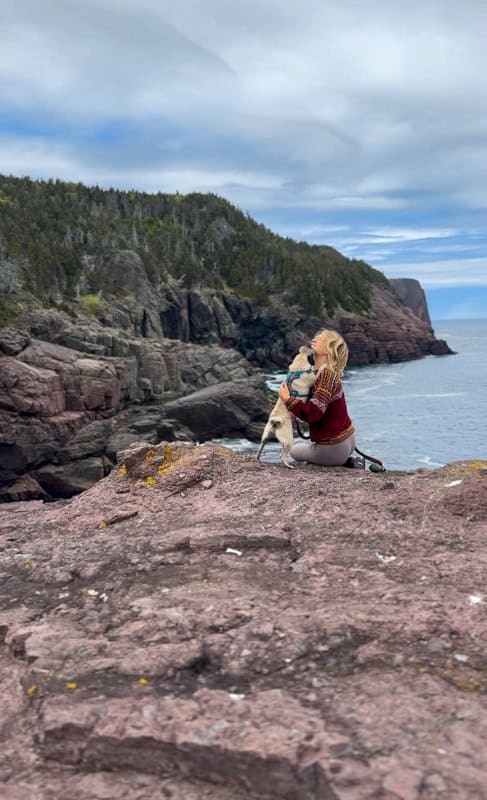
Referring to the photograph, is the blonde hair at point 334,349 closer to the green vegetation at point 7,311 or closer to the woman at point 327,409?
the woman at point 327,409

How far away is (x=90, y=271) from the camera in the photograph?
219 feet

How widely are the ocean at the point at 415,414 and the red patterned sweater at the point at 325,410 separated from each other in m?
22.3

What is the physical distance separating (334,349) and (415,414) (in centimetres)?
4366

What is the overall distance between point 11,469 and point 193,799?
2941 centimetres

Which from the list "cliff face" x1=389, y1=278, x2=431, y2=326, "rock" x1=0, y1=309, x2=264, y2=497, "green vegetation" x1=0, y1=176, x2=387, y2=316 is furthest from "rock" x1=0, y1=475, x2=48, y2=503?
"cliff face" x1=389, y1=278, x2=431, y2=326

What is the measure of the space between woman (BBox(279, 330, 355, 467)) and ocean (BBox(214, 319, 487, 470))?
22.2m

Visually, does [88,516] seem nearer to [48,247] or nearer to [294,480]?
[294,480]

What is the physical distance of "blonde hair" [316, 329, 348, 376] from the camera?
7.17 m

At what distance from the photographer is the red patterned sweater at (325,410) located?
7.03 meters

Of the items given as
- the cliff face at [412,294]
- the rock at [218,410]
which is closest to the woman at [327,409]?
the rock at [218,410]

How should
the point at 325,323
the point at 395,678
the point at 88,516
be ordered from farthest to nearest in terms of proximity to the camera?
the point at 325,323 → the point at 88,516 → the point at 395,678

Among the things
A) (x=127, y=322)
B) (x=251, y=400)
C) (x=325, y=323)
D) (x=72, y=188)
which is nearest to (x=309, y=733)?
(x=251, y=400)

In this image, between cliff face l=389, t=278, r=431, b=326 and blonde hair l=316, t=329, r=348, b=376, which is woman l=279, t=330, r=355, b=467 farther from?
cliff face l=389, t=278, r=431, b=326

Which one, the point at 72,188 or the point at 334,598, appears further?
the point at 72,188
